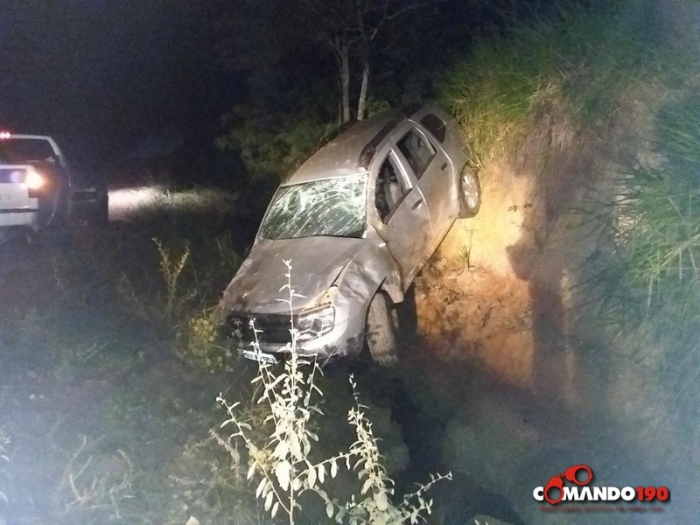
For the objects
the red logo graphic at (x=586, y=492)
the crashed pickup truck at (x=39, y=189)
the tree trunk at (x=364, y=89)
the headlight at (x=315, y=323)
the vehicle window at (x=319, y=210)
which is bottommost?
the red logo graphic at (x=586, y=492)

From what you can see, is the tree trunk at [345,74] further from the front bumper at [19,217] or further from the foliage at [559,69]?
the front bumper at [19,217]

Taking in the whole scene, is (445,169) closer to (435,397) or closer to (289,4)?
(435,397)

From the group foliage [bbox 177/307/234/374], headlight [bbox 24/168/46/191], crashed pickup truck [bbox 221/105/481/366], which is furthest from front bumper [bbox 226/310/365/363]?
headlight [bbox 24/168/46/191]

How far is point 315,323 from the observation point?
4855 mm

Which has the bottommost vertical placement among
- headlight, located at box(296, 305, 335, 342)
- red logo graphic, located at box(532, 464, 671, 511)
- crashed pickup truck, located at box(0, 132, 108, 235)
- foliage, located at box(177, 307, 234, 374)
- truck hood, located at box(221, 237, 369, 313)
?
red logo graphic, located at box(532, 464, 671, 511)

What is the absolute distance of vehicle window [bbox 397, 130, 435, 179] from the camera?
5.98 m

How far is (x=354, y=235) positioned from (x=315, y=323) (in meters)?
0.97

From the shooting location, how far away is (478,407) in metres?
4.81

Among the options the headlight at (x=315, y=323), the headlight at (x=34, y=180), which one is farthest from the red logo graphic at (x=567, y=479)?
the headlight at (x=34, y=180)

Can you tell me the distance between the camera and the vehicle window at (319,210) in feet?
18.0

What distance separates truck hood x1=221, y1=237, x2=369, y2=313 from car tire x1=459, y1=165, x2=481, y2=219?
5.38 feet

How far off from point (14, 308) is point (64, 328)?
23.7 inches

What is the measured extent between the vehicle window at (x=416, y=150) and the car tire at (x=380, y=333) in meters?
1.51

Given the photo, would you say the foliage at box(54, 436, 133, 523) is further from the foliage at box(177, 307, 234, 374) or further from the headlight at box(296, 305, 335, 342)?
the headlight at box(296, 305, 335, 342)
